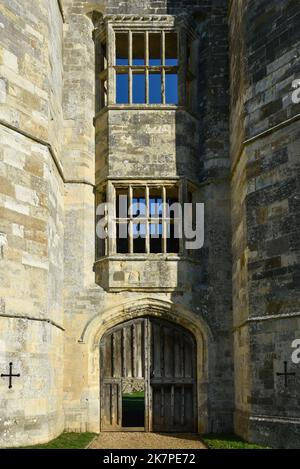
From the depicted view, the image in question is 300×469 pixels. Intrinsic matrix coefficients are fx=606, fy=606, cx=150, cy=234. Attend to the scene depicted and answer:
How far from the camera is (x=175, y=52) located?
12.6 metres

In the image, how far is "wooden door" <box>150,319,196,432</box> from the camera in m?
10.8

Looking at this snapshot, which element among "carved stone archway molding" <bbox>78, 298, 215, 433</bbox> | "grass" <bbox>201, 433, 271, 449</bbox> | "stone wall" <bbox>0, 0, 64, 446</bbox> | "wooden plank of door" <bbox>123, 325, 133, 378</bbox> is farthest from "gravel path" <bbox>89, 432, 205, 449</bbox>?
"wooden plank of door" <bbox>123, 325, 133, 378</bbox>

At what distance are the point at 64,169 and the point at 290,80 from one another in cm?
447

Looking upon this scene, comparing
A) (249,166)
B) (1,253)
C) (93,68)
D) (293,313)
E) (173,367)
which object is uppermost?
(93,68)

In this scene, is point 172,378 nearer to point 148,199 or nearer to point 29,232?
point 148,199

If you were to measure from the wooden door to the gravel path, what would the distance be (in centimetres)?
33

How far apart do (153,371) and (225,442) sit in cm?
222

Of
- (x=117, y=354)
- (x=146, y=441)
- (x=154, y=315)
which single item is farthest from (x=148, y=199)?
(x=146, y=441)

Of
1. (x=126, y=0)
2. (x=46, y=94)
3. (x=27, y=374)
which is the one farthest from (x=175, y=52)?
(x=27, y=374)

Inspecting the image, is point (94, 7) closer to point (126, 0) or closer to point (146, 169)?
point (126, 0)

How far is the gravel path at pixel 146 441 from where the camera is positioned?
9.12m

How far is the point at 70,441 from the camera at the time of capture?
9.20 meters

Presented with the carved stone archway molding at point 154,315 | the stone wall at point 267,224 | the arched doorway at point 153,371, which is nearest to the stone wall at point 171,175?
the carved stone archway molding at point 154,315
